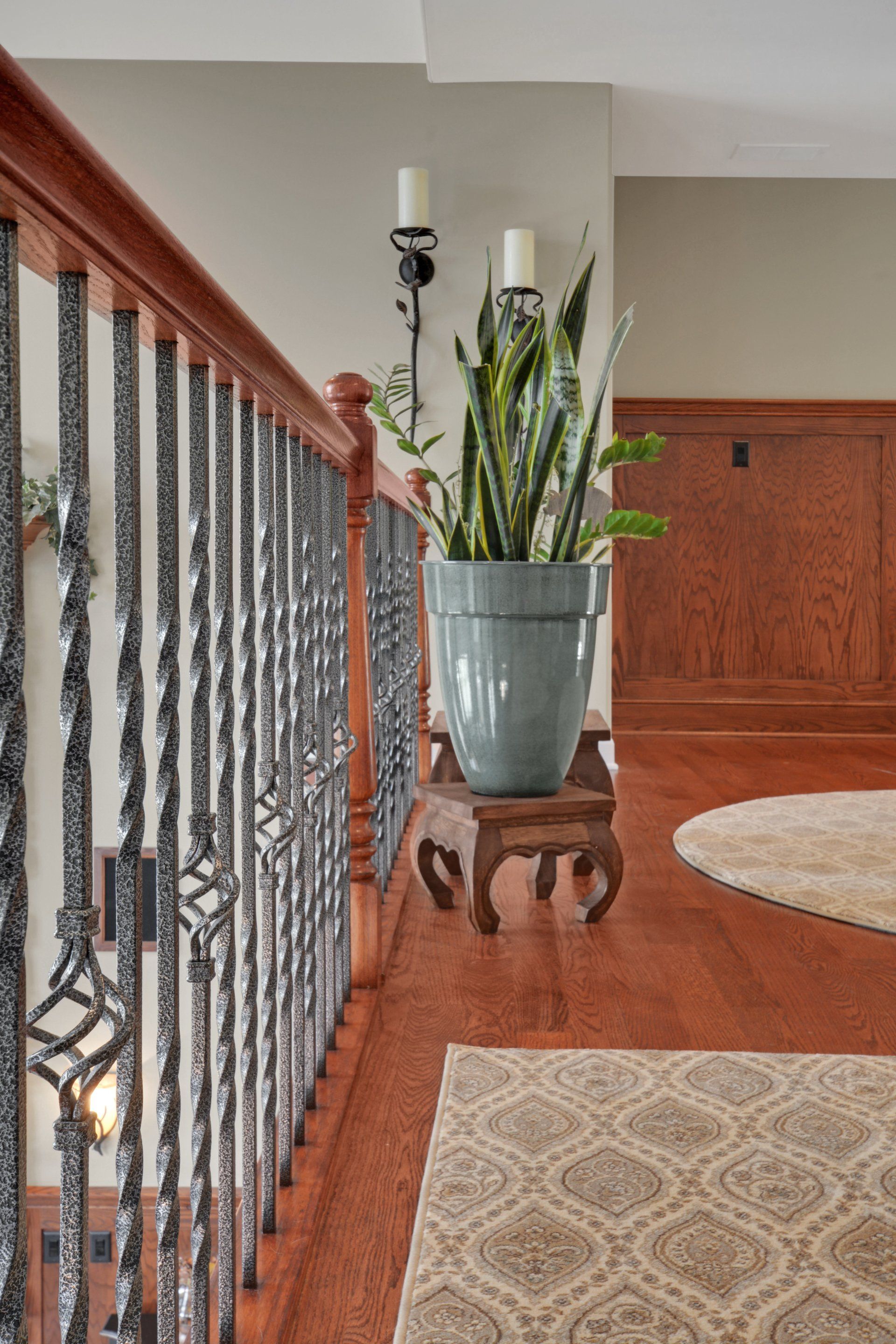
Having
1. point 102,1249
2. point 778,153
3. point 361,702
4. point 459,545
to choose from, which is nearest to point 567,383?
point 459,545

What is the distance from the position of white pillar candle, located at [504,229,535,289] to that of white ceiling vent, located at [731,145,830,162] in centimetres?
132

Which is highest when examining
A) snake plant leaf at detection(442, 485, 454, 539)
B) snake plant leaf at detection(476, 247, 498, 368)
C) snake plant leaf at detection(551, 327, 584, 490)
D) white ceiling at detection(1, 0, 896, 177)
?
white ceiling at detection(1, 0, 896, 177)

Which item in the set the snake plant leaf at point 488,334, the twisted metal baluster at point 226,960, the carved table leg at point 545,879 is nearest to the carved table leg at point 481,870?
the carved table leg at point 545,879

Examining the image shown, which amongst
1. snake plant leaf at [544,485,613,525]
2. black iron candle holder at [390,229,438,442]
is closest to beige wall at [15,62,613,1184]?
black iron candle holder at [390,229,438,442]

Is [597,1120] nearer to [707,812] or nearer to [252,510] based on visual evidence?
[252,510]

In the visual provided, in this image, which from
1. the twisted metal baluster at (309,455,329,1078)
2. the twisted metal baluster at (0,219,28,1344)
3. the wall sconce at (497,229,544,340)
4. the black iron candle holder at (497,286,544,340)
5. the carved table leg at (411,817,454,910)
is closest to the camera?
the twisted metal baluster at (0,219,28,1344)

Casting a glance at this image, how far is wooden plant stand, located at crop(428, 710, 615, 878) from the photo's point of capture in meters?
2.39

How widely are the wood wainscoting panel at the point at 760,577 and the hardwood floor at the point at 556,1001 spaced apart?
2786 mm

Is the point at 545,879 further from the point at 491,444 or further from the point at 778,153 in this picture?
the point at 778,153

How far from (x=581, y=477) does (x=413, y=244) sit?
8.30ft

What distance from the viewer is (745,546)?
17.3 ft

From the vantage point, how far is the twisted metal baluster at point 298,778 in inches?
47.1

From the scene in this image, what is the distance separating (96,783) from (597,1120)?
403 centimetres

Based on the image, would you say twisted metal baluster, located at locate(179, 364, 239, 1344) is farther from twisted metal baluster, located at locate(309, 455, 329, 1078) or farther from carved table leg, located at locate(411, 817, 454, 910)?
carved table leg, located at locate(411, 817, 454, 910)
